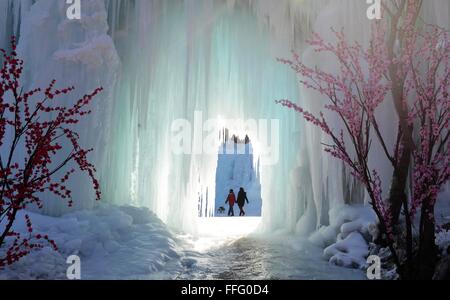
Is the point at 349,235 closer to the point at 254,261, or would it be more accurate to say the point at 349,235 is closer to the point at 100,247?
the point at 254,261

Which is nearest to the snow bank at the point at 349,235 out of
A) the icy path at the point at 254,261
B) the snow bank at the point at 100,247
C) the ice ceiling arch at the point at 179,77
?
the icy path at the point at 254,261

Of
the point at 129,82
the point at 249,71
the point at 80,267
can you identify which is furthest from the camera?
the point at 249,71

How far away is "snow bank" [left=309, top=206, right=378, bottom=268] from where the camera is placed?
5320 millimetres

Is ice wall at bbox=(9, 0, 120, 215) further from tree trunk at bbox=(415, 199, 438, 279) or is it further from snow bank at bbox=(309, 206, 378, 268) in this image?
tree trunk at bbox=(415, 199, 438, 279)

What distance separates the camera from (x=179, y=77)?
9.30 meters

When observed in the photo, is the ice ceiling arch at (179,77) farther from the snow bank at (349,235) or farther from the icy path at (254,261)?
the icy path at (254,261)

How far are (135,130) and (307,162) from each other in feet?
13.7

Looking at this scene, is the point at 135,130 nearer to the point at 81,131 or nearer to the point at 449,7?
the point at 81,131

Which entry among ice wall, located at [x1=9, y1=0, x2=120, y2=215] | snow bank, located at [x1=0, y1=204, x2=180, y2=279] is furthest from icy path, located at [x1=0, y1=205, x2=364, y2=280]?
ice wall, located at [x1=9, y1=0, x2=120, y2=215]

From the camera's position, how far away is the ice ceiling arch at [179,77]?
6.20 m

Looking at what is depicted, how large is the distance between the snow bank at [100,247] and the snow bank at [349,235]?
7.98 ft

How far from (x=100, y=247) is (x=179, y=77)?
17.2 ft
